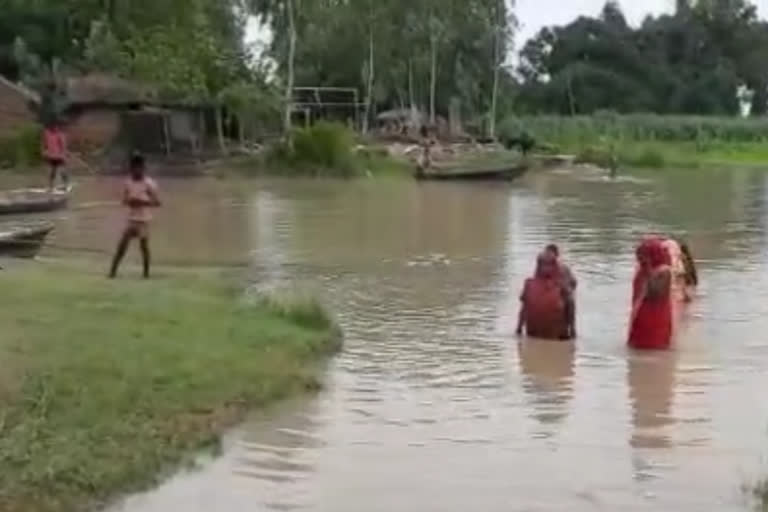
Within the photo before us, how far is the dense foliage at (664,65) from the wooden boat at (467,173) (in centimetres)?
4509

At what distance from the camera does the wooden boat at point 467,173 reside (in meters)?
45.9

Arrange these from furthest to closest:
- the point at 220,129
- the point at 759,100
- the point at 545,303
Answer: the point at 759,100 < the point at 220,129 < the point at 545,303

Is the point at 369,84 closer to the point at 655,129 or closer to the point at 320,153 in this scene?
the point at 320,153

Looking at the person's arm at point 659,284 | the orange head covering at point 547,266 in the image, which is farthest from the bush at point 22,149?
the person's arm at point 659,284

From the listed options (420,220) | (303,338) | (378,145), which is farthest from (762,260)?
(378,145)

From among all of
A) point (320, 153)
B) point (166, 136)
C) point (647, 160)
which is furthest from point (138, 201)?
point (647, 160)

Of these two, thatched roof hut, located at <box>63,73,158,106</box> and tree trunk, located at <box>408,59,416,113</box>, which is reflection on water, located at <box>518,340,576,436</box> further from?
tree trunk, located at <box>408,59,416,113</box>

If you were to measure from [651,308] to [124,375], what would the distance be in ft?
18.6

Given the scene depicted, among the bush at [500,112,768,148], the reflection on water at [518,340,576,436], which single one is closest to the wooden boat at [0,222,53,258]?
the reflection on water at [518,340,576,436]

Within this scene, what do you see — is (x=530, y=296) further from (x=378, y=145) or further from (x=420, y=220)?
(x=378, y=145)

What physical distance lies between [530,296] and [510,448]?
15.8ft

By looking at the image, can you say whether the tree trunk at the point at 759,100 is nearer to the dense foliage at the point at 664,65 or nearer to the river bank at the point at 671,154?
the dense foliage at the point at 664,65

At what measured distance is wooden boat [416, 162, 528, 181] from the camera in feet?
151

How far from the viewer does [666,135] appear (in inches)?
3012
